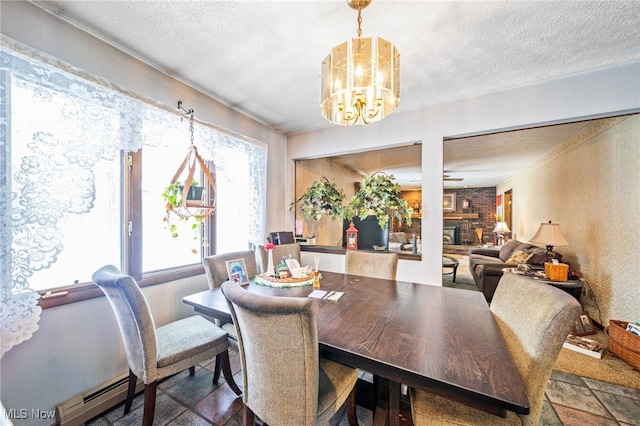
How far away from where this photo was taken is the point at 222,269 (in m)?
1.97

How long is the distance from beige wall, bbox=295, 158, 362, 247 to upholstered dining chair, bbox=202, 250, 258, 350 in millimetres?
1538

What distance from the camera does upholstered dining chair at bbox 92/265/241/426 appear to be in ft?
4.11

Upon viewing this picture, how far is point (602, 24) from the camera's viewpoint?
4.97 ft

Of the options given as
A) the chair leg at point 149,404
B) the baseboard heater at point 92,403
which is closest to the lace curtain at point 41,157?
the baseboard heater at point 92,403

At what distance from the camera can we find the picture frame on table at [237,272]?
1.89 meters

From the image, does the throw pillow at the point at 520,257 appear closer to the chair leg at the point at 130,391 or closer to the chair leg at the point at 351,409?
the chair leg at the point at 351,409

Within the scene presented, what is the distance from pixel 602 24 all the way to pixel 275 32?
2.13m

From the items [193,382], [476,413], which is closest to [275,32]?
[476,413]

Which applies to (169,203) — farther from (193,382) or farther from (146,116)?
(193,382)

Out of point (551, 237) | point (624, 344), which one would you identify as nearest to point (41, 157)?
point (624, 344)

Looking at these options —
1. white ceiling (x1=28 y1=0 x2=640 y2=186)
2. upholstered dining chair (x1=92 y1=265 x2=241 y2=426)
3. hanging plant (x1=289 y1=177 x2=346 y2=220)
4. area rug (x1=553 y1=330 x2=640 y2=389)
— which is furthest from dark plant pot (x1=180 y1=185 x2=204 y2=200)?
area rug (x1=553 y1=330 x2=640 y2=389)

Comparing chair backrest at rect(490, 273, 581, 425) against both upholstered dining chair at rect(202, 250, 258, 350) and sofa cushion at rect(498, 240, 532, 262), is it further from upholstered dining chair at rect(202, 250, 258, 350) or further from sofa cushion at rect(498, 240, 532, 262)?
sofa cushion at rect(498, 240, 532, 262)

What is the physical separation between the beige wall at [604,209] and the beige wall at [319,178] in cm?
Result: 305

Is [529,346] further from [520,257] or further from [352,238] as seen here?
[520,257]
